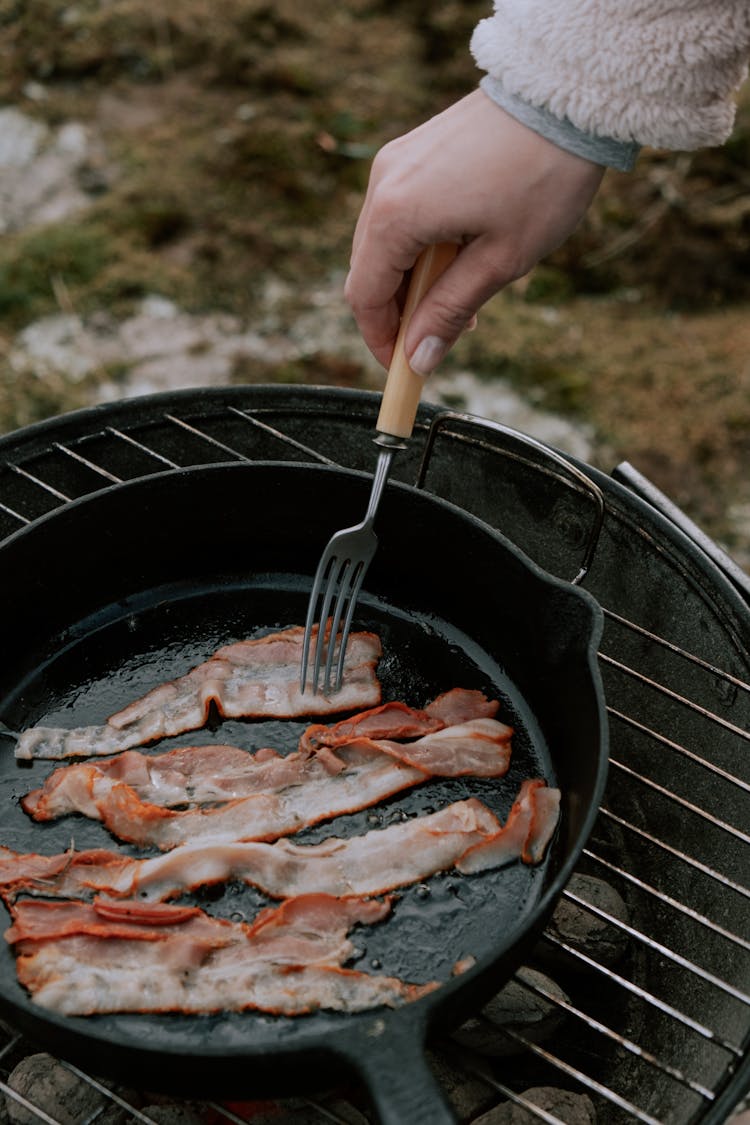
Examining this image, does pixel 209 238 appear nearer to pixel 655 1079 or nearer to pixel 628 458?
pixel 628 458

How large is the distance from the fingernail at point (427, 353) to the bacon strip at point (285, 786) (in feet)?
2.41

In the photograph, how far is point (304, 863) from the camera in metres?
1.84

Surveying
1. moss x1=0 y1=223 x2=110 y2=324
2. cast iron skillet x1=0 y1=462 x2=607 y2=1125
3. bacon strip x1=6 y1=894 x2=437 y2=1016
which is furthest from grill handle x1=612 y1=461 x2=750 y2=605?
moss x1=0 y1=223 x2=110 y2=324

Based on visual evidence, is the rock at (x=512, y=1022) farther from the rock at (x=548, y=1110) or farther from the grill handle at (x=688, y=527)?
the grill handle at (x=688, y=527)

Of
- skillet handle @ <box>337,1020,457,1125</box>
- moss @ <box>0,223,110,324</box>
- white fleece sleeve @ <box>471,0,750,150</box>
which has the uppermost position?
moss @ <box>0,223,110,324</box>

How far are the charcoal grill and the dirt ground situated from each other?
4.73 feet

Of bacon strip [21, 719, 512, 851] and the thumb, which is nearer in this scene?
the thumb

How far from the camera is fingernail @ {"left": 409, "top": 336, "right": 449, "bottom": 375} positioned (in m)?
1.73

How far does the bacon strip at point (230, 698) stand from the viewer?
2.02 m

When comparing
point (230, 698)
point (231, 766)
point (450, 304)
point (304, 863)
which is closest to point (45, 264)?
point (230, 698)

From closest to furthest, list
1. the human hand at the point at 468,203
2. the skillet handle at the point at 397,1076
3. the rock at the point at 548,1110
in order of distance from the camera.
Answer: the skillet handle at the point at 397,1076 < the human hand at the point at 468,203 < the rock at the point at 548,1110

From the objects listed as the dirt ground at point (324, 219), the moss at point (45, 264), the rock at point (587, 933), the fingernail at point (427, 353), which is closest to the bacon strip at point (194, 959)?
the rock at point (587, 933)

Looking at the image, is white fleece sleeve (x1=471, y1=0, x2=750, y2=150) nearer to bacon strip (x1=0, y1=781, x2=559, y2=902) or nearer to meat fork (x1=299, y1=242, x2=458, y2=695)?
meat fork (x1=299, y1=242, x2=458, y2=695)

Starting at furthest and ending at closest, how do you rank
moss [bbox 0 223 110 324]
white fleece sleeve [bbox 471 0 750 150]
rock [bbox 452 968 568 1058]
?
moss [bbox 0 223 110 324] → rock [bbox 452 968 568 1058] → white fleece sleeve [bbox 471 0 750 150]
